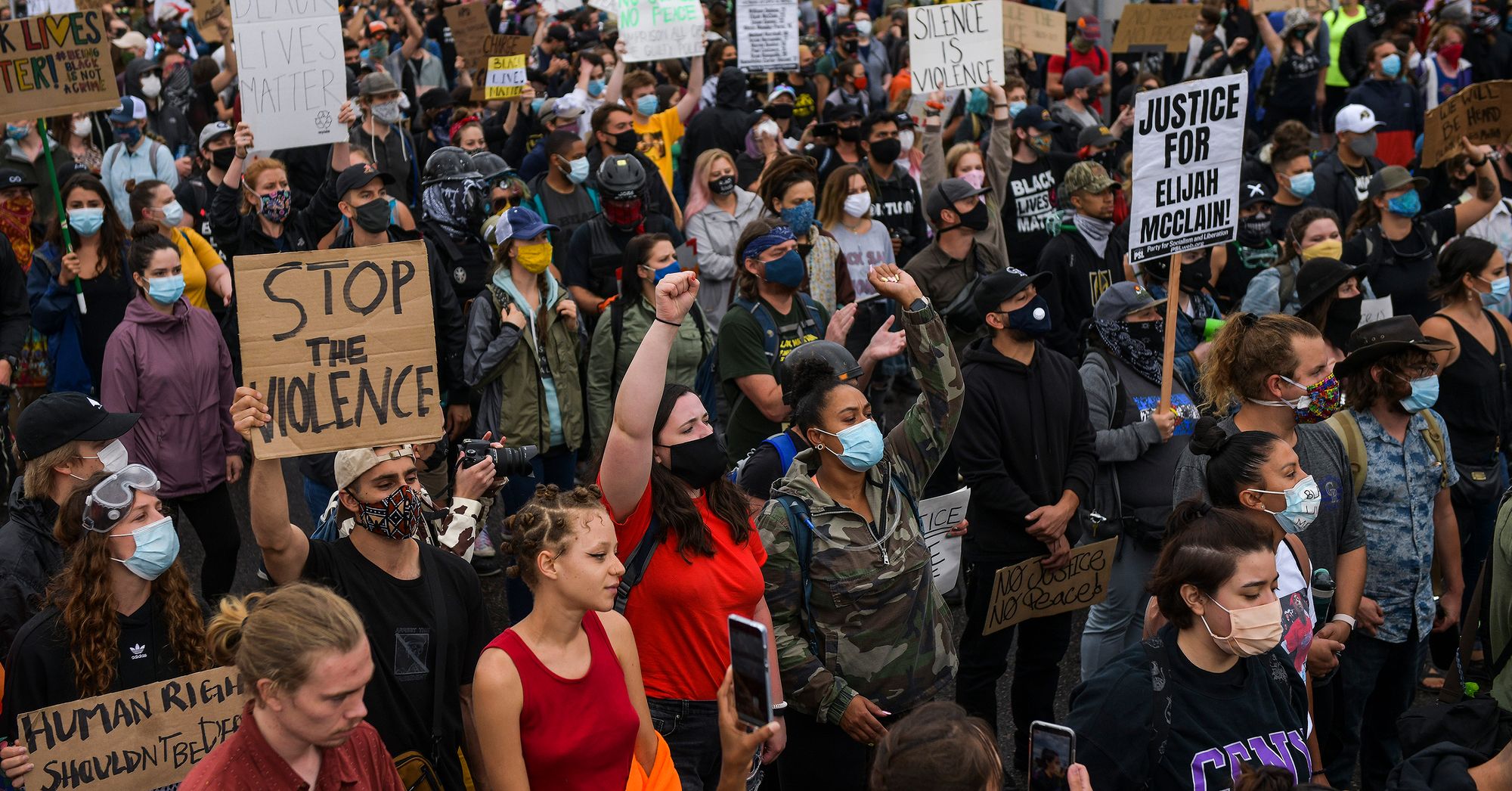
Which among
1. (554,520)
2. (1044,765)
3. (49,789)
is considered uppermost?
(554,520)

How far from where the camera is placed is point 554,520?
3.73 meters

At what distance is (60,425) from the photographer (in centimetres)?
472

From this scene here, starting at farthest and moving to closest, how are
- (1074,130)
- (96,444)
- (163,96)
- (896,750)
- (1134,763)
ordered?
1. (163,96)
2. (1074,130)
3. (96,444)
4. (1134,763)
5. (896,750)

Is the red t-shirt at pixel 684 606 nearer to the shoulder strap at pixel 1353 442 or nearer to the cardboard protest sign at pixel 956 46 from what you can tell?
the shoulder strap at pixel 1353 442

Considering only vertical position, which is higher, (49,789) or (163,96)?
(163,96)

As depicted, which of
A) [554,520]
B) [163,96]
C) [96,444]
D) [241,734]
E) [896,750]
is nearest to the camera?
[896,750]

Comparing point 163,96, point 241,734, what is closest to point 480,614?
point 241,734

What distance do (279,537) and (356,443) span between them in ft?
1.45

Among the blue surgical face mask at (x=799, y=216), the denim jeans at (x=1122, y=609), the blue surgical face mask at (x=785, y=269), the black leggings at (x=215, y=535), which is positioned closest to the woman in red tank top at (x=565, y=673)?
the denim jeans at (x=1122, y=609)

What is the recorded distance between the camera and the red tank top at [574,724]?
11.7 feet

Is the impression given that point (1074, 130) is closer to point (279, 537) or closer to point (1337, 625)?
point (1337, 625)

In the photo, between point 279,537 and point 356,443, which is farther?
point 356,443

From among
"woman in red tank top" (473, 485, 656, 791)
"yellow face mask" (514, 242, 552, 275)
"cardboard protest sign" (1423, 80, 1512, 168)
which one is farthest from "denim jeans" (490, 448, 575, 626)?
"cardboard protest sign" (1423, 80, 1512, 168)

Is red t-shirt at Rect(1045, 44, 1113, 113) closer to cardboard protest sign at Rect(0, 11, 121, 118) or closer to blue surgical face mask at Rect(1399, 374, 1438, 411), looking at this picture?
cardboard protest sign at Rect(0, 11, 121, 118)
